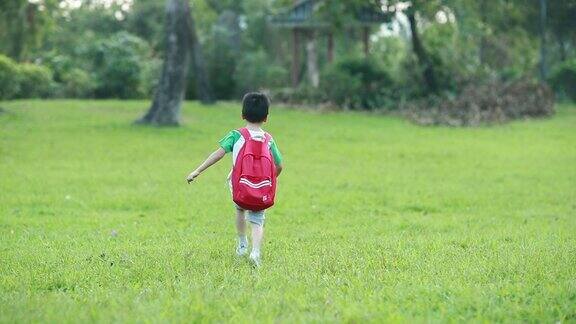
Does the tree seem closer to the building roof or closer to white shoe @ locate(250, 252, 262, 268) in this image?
the building roof

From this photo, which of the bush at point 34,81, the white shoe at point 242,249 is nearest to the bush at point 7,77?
the bush at point 34,81

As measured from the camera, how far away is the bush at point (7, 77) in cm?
2625

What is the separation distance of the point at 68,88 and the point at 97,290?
1269 inches

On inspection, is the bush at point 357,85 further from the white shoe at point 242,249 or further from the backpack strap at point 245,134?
the backpack strap at point 245,134

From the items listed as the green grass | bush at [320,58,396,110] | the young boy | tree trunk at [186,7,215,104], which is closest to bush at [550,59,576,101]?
bush at [320,58,396,110]

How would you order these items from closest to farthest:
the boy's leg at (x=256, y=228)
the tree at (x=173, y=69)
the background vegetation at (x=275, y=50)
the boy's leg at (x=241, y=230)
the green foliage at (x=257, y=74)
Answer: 1. the boy's leg at (x=256, y=228)
2. the boy's leg at (x=241, y=230)
3. the tree at (x=173, y=69)
4. the background vegetation at (x=275, y=50)
5. the green foliage at (x=257, y=74)

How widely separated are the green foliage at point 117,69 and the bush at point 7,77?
29.0 feet

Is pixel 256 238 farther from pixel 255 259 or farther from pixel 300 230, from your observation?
pixel 300 230

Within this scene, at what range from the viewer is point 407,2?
3006 centimetres

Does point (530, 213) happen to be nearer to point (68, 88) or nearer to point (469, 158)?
point (469, 158)

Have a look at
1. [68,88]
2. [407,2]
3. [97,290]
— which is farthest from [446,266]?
[68,88]

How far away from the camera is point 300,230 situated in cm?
970

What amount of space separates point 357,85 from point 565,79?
1123 cm

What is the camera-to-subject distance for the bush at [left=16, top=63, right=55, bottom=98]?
30.4m
